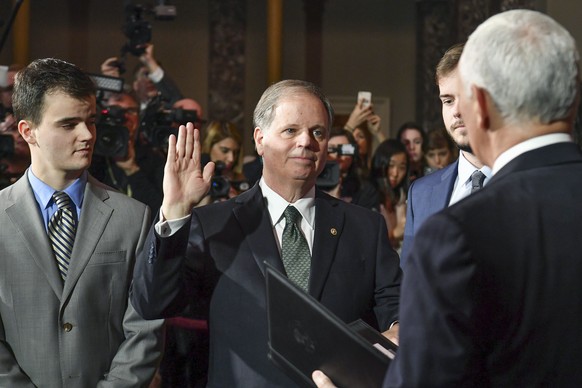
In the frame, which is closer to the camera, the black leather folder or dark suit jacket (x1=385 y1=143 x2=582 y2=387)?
dark suit jacket (x1=385 y1=143 x2=582 y2=387)

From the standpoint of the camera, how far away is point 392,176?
542cm

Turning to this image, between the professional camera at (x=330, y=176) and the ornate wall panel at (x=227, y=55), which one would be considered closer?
the professional camera at (x=330, y=176)

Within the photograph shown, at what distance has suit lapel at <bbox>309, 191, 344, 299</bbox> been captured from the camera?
2346 millimetres

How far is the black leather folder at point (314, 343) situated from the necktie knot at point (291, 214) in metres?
0.62

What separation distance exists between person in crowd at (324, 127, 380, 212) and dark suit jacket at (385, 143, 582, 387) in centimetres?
350

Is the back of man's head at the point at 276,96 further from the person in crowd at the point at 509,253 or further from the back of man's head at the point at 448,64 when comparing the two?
the person in crowd at the point at 509,253

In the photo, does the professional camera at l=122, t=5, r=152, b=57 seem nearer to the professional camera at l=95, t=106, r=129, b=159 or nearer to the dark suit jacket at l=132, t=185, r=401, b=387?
the professional camera at l=95, t=106, r=129, b=159

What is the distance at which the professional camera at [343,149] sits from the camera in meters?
4.96

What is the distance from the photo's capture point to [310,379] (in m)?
1.75

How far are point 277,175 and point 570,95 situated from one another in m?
1.16

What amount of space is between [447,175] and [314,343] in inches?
51.1

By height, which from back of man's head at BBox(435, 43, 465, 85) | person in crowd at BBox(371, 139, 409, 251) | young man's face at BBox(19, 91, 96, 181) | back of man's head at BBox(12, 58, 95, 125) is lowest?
person in crowd at BBox(371, 139, 409, 251)

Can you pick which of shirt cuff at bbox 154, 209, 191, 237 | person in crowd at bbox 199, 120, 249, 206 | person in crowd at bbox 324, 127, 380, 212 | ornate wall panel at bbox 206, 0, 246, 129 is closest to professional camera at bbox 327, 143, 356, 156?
person in crowd at bbox 324, 127, 380, 212

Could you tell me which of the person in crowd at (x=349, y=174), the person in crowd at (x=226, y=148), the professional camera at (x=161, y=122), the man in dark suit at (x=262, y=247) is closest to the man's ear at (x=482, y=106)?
the man in dark suit at (x=262, y=247)
